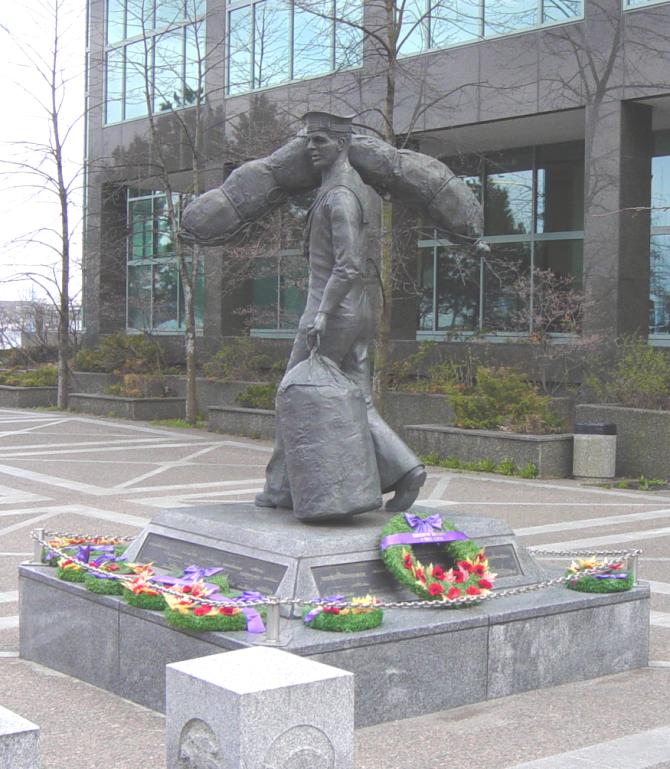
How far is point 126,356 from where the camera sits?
32.0 meters

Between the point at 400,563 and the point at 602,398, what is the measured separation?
1330cm

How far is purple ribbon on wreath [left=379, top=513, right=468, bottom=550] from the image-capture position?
23.1ft

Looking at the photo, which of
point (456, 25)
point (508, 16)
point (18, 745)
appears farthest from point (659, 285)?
point (18, 745)

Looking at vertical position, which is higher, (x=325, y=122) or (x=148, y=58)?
(x=148, y=58)

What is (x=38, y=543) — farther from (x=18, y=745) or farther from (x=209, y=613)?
(x=18, y=745)

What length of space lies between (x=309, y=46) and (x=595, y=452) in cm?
1344

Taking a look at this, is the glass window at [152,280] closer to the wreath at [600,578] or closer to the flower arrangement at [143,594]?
the wreath at [600,578]

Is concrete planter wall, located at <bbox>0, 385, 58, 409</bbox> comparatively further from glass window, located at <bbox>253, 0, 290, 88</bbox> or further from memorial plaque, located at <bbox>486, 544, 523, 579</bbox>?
memorial plaque, located at <bbox>486, 544, 523, 579</bbox>

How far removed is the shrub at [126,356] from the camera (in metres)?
31.5

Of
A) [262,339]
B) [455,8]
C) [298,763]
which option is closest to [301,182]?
[298,763]

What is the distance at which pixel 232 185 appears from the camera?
837 centimetres

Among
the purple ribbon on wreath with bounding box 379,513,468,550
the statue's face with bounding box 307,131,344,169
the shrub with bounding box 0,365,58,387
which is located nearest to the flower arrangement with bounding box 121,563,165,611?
the purple ribbon on wreath with bounding box 379,513,468,550

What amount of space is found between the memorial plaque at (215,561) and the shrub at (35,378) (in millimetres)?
26769

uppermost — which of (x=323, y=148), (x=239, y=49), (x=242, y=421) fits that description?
(x=239, y=49)
